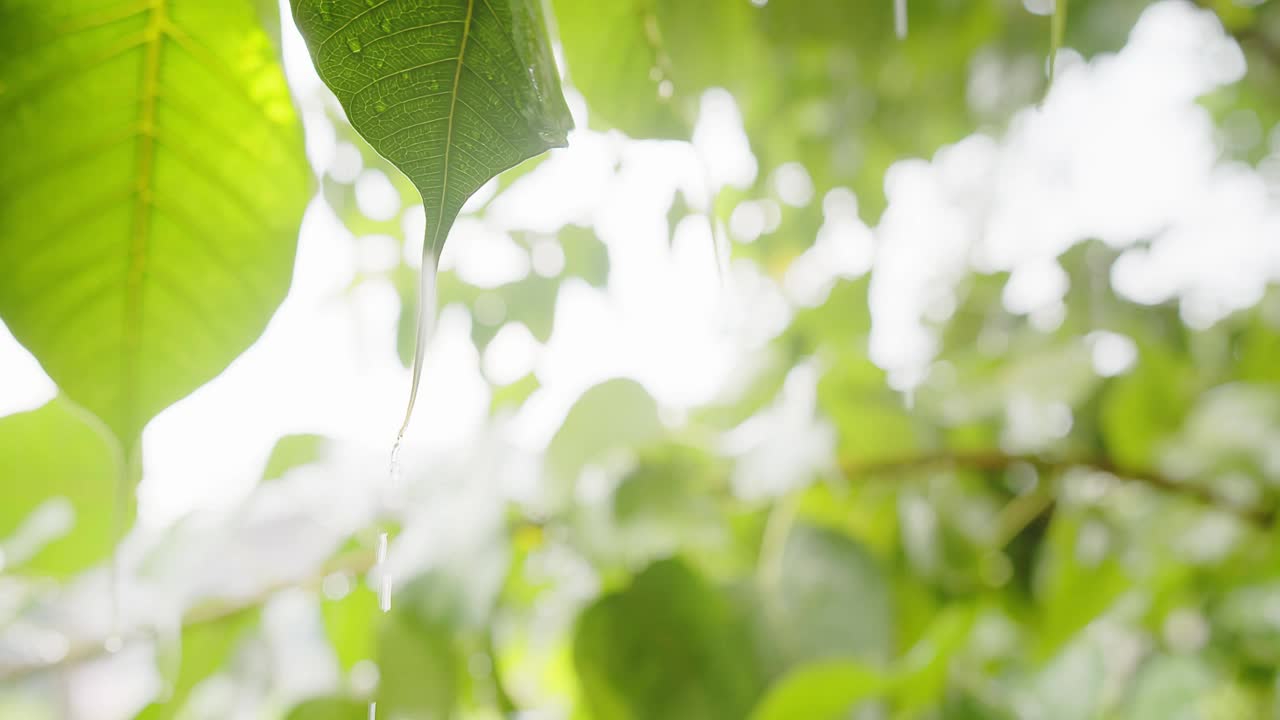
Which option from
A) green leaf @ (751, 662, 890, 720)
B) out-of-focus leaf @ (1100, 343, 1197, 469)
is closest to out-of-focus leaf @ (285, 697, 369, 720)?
green leaf @ (751, 662, 890, 720)

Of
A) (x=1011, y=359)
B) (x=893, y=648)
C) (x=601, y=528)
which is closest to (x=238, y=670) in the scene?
(x=601, y=528)

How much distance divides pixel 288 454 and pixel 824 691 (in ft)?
0.76

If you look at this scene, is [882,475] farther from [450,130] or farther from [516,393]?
[450,130]

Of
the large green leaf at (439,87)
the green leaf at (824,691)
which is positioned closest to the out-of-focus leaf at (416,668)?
the green leaf at (824,691)

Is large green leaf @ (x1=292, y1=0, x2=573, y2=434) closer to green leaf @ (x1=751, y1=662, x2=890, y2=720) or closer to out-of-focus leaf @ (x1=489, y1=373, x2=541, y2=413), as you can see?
green leaf @ (x1=751, y1=662, x2=890, y2=720)

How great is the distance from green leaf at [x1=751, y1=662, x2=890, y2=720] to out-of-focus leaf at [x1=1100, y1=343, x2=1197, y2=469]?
0.74 feet

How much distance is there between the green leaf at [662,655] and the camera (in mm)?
278

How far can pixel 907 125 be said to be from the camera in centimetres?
40

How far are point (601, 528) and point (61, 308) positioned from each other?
229mm

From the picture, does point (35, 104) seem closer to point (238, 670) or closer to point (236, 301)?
point (236, 301)

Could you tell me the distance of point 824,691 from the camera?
227mm

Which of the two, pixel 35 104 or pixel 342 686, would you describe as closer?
pixel 35 104

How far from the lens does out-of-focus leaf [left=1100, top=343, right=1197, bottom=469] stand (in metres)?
0.37

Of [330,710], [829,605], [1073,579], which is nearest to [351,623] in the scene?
[330,710]
